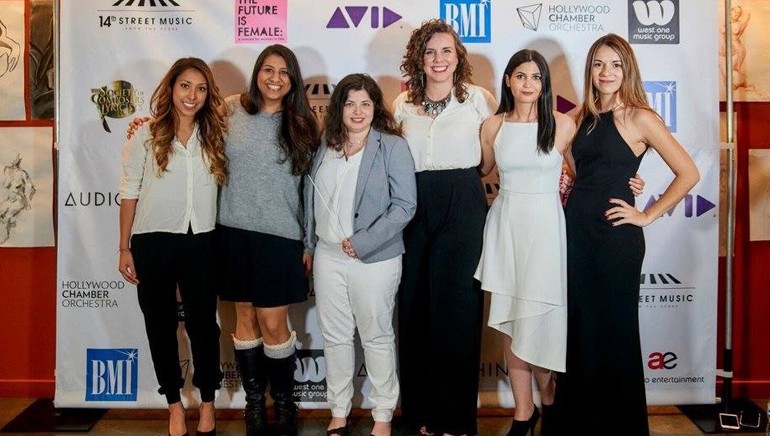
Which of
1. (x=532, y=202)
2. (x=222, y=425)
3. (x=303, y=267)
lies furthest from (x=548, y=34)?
(x=222, y=425)

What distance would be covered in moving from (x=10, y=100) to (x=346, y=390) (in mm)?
2200

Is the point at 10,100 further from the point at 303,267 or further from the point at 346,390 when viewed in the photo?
the point at 346,390

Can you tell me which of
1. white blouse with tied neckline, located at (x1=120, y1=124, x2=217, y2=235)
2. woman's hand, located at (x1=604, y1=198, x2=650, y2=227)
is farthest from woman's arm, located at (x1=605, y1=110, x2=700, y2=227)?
white blouse with tied neckline, located at (x1=120, y1=124, x2=217, y2=235)

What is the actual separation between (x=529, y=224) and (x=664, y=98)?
1219 millimetres

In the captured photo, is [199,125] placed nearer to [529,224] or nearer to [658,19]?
[529,224]

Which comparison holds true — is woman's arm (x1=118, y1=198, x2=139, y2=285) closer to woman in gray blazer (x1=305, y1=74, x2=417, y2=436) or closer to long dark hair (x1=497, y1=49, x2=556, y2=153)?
woman in gray blazer (x1=305, y1=74, x2=417, y2=436)

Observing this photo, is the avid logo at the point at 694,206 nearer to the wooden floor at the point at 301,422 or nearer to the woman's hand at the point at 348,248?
the wooden floor at the point at 301,422

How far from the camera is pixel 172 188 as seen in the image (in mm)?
2686

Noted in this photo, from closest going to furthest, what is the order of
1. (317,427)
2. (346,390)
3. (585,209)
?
(585,209)
(346,390)
(317,427)

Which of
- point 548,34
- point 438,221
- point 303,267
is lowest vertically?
point 303,267

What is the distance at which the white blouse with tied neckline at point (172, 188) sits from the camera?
2.68 m

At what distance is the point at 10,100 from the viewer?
3.38m

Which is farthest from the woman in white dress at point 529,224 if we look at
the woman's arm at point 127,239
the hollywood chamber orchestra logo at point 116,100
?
the hollywood chamber orchestra logo at point 116,100

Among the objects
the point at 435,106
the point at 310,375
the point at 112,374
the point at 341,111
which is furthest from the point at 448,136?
the point at 112,374
